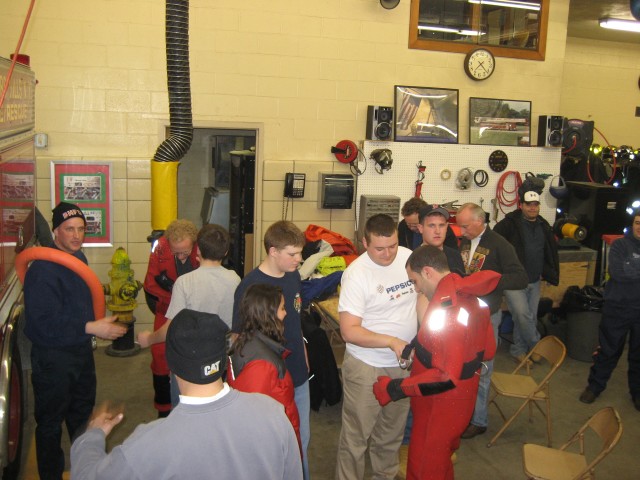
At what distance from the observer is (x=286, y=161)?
6.77 meters

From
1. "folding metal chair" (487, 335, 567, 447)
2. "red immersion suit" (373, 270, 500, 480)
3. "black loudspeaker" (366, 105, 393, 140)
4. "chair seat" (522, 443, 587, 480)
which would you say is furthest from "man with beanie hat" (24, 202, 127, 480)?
"black loudspeaker" (366, 105, 393, 140)

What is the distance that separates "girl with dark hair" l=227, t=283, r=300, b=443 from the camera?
2.62 m

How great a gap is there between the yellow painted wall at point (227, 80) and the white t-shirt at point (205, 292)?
3178 millimetres

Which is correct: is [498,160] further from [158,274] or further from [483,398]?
[158,274]

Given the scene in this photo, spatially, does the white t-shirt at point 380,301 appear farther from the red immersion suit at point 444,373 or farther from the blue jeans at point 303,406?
the blue jeans at point 303,406

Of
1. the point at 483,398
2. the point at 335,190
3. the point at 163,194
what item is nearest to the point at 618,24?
the point at 335,190

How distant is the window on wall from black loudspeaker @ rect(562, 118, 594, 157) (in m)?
1.00

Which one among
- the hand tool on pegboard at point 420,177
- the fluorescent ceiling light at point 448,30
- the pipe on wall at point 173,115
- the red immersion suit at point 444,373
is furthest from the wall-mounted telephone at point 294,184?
the red immersion suit at point 444,373

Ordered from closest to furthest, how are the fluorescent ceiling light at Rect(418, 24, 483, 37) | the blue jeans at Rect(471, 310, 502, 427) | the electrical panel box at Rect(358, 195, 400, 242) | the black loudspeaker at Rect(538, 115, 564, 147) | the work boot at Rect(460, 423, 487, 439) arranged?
1. the blue jeans at Rect(471, 310, 502, 427)
2. the work boot at Rect(460, 423, 487, 439)
3. the electrical panel box at Rect(358, 195, 400, 242)
4. the fluorescent ceiling light at Rect(418, 24, 483, 37)
5. the black loudspeaker at Rect(538, 115, 564, 147)

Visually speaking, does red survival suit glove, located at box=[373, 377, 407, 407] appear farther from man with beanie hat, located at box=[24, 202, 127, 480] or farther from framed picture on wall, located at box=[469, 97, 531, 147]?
framed picture on wall, located at box=[469, 97, 531, 147]

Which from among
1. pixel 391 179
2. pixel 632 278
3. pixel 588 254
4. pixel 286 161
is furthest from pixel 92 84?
pixel 588 254

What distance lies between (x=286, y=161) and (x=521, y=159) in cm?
294

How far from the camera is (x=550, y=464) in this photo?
3.57 metres

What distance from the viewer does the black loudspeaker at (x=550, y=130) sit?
738 cm
